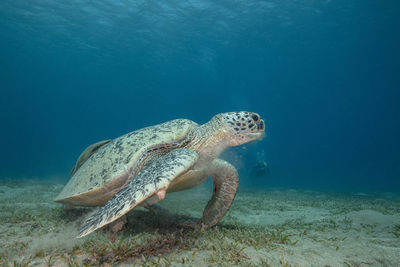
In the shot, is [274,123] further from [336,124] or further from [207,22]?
[207,22]

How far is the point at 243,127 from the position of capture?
3492 mm

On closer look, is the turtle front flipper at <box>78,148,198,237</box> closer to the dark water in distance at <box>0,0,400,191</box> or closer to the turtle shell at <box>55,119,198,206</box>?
the turtle shell at <box>55,119,198,206</box>

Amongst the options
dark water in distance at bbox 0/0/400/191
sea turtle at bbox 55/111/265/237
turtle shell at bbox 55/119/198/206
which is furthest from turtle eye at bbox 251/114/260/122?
dark water in distance at bbox 0/0/400/191

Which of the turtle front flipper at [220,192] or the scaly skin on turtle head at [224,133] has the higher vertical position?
the scaly skin on turtle head at [224,133]

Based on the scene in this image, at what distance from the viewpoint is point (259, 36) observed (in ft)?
93.1

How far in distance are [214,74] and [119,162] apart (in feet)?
160

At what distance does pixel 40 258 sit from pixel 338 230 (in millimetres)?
3509

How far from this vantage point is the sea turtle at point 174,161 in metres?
2.84

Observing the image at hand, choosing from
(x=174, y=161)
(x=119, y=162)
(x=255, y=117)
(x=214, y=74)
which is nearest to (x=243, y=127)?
(x=255, y=117)

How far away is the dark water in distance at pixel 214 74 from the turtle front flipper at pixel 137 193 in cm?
317

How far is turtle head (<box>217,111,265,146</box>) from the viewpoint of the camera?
3.47 m

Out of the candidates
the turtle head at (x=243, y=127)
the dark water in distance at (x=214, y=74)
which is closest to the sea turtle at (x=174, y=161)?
the turtle head at (x=243, y=127)

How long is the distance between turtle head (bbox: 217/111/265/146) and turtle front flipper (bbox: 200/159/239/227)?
0.51m

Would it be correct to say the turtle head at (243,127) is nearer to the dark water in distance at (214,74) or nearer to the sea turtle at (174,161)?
the sea turtle at (174,161)
